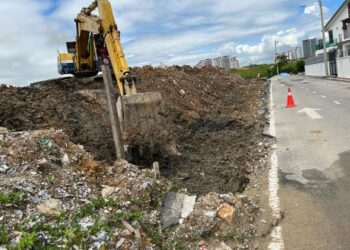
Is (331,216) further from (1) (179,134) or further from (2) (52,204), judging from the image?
(1) (179,134)

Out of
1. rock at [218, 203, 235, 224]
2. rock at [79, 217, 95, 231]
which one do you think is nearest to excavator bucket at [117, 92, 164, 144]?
rock at [218, 203, 235, 224]

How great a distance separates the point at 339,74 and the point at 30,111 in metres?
39.4

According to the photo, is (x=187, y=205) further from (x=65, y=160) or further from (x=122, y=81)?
(x=122, y=81)

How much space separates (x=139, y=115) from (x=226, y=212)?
11.2ft

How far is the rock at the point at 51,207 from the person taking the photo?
17.7ft

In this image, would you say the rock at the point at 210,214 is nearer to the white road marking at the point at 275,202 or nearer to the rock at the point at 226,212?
the rock at the point at 226,212

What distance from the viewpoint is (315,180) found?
7.83m

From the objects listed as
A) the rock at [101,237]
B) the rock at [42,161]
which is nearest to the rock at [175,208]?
the rock at [101,237]

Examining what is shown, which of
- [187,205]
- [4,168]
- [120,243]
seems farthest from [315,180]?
[4,168]

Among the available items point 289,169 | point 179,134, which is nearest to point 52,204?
point 289,169

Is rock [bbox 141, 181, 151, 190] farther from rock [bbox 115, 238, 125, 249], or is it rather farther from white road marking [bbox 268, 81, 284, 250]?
white road marking [bbox 268, 81, 284, 250]

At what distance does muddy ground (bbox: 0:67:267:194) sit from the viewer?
28.1ft

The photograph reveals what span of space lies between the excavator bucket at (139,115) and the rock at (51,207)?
3265 millimetres

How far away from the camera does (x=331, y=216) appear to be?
6.06 m
